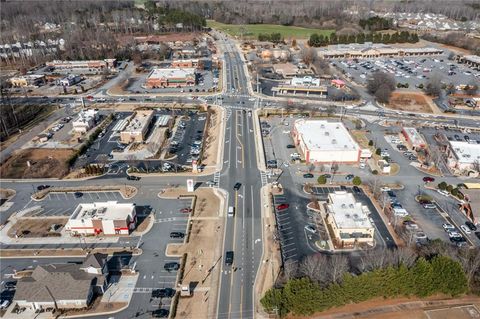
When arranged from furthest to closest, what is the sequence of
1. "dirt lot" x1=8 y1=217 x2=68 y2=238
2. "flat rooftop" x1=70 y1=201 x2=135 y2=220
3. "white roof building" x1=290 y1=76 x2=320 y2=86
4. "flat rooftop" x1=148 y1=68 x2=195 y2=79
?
"flat rooftop" x1=148 y1=68 x2=195 y2=79 → "white roof building" x1=290 y1=76 x2=320 y2=86 → "flat rooftop" x1=70 y1=201 x2=135 y2=220 → "dirt lot" x1=8 y1=217 x2=68 y2=238

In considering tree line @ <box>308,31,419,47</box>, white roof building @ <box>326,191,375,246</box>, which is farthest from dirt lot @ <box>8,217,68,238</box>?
tree line @ <box>308,31,419,47</box>

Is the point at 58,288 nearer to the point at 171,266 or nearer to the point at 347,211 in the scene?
the point at 171,266

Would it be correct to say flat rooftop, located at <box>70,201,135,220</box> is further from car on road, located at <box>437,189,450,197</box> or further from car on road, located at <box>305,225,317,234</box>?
car on road, located at <box>437,189,450,197</box>

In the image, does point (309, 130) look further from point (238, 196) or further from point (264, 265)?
point (264, 265)

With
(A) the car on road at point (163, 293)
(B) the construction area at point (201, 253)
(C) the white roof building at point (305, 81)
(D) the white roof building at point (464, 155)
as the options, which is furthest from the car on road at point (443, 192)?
(C) the white roof building at point (305, 81)

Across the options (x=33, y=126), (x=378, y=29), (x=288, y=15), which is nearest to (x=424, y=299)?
(x=33, y=126)
